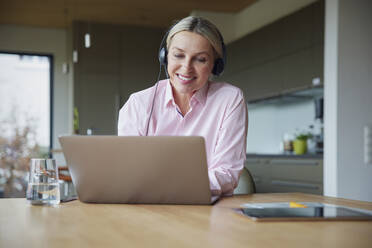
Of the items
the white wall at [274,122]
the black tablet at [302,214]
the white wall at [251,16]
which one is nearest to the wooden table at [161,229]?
the black tablet at [302,214]

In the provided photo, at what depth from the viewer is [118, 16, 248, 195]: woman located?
1.64 metres

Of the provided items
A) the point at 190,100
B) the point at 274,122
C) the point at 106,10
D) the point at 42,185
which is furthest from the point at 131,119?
the point at 106,10

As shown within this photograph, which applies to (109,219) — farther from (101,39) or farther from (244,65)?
(101,39)

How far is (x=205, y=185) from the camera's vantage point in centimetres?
115

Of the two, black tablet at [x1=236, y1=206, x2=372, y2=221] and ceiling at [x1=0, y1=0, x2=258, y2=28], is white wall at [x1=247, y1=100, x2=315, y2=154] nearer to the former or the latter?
ceiling at [x1=0, y1=0, x2=258, y2=28]

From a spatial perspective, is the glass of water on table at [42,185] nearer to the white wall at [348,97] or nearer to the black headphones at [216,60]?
the black headphones at [216,60]

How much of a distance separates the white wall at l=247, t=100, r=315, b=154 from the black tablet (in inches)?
169

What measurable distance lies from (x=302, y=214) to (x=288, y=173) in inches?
149

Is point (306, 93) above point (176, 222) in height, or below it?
above

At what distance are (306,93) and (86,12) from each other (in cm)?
360

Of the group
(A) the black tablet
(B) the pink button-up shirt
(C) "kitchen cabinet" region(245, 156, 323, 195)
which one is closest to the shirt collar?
(B) the pink button-up shirt

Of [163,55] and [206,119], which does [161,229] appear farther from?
[163,55]

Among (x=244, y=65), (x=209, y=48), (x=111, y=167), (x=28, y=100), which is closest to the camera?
(x=111, y=167)

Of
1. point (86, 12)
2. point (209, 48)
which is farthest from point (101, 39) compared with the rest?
point (209, 48)
